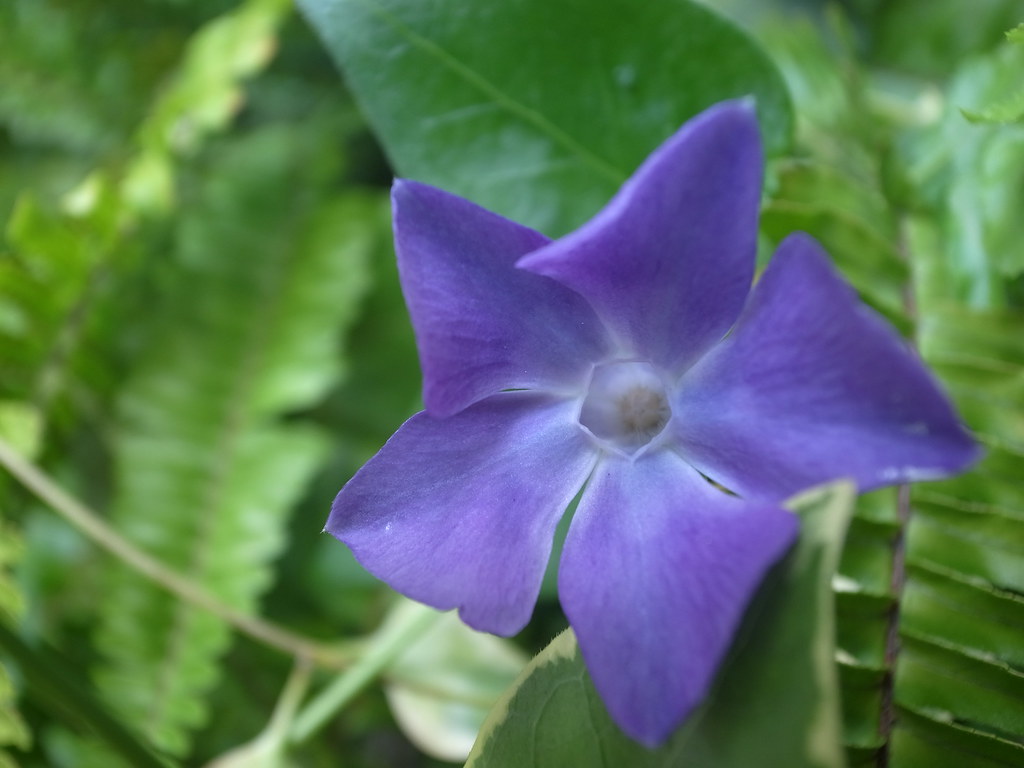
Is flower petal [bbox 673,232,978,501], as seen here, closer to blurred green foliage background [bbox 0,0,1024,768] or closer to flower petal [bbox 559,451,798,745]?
flower petal [bbox 559,451,798,745]

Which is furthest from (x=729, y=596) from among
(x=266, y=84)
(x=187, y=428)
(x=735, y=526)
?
(x=266, y=84)

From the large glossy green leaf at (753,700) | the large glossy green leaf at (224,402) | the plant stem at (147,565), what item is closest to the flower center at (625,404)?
the large glossy green leaf at (753,700)

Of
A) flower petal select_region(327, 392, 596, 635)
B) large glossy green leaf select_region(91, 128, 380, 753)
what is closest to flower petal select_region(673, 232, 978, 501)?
flower petal select_region(327, 392, 596, 635)

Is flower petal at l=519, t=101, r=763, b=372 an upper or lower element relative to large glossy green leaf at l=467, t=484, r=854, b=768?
upper

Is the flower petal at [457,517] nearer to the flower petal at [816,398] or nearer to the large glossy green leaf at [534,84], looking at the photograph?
the flower petal at [816,398]

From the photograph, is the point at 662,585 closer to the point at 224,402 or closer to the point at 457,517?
the point at 457,517

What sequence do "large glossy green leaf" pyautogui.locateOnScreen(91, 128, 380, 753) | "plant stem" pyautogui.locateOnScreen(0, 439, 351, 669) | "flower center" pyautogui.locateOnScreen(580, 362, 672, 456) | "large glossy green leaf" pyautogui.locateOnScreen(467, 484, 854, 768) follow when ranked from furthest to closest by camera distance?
"large glossy green leaf" pyautogui.locateOnScreen(91, 128, 380, 753), "plant stem" pyautogui.locateOnScreen(0, 439, 351, 669), "flower center" pyautogui.locateOnScreen(580, 362, 672, 456), "large glossy green leaf" pyautogui.locateOnScreen(467, 484, 854, 768)

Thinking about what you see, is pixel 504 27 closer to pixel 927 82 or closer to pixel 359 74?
pixel 359 74
